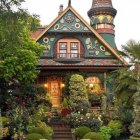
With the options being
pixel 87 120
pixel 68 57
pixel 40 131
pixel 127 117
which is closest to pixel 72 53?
pixel 68 57

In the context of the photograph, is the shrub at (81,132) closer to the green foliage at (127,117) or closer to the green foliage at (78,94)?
the green foliage at (127,117)

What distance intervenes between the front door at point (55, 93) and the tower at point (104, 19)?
871cm

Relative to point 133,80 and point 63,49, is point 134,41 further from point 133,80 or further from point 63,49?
point 63,49

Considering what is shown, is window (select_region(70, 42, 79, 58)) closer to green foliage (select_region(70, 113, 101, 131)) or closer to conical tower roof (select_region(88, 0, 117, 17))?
conical tower roof (select_region(88, 0, 117, 17))

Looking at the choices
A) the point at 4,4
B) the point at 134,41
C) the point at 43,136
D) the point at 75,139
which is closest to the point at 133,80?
the point at 134,41

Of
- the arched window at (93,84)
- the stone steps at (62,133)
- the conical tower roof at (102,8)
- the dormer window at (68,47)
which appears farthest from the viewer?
the conical tower roof at (102,8)

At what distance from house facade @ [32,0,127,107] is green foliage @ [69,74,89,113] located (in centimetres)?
217

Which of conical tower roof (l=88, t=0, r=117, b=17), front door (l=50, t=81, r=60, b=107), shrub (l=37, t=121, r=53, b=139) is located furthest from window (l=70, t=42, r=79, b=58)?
shrub (l=37, t=121, r=53, b=139)

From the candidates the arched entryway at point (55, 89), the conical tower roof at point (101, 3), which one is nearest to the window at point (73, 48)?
the arched entryway at point (55, 89)

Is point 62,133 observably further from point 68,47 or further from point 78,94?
point 68,47

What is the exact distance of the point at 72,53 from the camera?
3731 cm

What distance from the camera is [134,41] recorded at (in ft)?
89.9

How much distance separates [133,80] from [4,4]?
12.0 meters

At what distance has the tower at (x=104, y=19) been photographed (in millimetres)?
43719
